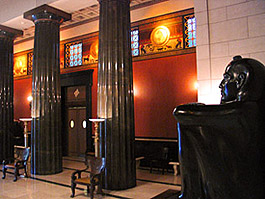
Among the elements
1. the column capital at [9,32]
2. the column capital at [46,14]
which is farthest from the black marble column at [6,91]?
the column capital at [46,14]

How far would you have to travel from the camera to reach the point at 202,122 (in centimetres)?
177

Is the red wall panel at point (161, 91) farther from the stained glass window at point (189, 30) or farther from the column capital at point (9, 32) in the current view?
the column capital at point (9, 32)

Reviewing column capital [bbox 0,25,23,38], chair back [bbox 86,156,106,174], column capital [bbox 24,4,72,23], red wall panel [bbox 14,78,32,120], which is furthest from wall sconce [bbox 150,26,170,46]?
red wall panel [bbox 14,78,32,120]

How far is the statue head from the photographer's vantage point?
5.80ft

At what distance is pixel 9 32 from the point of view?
1157cm

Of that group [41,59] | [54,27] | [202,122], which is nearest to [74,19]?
[54,27]

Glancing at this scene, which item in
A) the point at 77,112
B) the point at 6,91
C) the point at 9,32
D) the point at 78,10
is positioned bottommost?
the point at 77,112

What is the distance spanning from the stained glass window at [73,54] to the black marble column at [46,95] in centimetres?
262

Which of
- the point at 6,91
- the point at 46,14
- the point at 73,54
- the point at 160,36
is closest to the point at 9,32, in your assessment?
the point at 6,91

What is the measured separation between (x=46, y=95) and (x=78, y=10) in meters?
3.73

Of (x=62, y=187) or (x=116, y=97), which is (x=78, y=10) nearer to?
(x=116, y=97)

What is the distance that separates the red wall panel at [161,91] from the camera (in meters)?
8.84

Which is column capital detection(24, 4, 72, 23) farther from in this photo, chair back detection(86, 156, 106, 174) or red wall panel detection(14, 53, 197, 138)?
chair back detection(86, 156, 106, 174)

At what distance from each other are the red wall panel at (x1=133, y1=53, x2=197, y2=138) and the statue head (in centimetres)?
684
